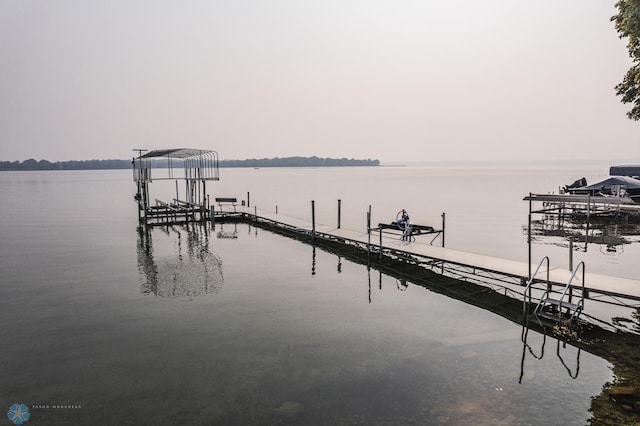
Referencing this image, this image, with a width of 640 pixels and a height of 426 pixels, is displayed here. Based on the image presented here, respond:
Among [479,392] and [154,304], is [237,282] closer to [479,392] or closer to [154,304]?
[154,304]

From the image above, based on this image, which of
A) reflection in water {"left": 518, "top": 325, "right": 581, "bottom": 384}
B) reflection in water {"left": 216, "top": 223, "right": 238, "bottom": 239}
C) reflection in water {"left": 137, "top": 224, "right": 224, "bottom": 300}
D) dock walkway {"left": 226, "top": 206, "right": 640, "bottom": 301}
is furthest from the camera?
reflection in water {"left": 216, "top": 223, "right": 238, "bottom": 239}

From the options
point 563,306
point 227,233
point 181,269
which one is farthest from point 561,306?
point 227,233

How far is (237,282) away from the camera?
18734 mm

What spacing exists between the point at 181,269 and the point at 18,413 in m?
12.6

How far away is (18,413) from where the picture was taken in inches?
345

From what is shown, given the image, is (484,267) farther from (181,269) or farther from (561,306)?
(181,269)

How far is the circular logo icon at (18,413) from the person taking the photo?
8547 mm

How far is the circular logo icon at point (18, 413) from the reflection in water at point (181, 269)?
7610 millimetres

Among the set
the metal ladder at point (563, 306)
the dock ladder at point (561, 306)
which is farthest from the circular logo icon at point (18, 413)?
the metal ladder at point (563, 306)

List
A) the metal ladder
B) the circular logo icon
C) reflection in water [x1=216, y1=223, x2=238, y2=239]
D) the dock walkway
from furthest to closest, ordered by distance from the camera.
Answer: reflection in water [x1=216, y1=223, x2=238, y2=239] < the dock walkway < the metal ladder < the circular logo icon

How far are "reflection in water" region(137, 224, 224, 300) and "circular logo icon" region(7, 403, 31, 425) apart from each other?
300 inches

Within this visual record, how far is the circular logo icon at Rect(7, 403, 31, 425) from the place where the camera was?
8547 millimetres

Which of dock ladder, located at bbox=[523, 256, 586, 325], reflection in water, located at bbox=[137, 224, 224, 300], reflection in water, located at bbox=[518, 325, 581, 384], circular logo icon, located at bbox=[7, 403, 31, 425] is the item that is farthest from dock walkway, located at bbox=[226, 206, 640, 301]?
circular logo icon, located at bbox=[7, 403, 31, 425]

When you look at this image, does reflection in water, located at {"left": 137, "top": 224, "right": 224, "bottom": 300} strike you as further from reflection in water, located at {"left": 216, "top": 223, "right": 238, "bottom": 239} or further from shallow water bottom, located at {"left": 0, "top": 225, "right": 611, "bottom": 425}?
reflection in water, located at {"left": 216, "top": 223, "right": 238, "bottom": 239}
